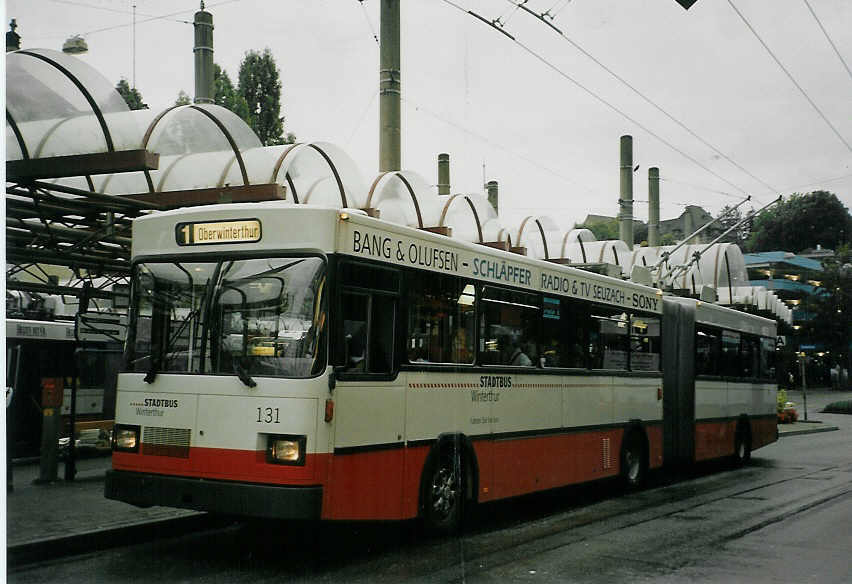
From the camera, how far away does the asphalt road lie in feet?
27.3

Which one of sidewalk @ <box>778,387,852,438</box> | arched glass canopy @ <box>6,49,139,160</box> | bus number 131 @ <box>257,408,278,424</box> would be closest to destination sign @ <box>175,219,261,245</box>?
bus number 131 @ <box>257,408,278,424</box>

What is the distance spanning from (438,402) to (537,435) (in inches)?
99.7

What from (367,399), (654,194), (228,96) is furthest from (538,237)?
(654,194)

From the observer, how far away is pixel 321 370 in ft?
27.4

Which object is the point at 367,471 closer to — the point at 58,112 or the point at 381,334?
the point at 381,334

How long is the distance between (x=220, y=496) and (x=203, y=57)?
16.5 metres

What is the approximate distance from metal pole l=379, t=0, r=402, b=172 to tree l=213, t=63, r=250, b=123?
62.0ft

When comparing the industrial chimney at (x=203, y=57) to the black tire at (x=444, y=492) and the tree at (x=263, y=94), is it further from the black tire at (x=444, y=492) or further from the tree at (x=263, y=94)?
the tree at (x=263, y=94)

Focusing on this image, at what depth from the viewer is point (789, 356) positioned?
63.9 m

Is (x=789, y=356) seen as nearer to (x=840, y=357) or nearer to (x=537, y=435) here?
(x=840, y=357)

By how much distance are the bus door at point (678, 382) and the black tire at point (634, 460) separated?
1.16m

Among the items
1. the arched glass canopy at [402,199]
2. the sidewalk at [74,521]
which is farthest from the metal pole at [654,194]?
A: the sidewalk at [74,521]

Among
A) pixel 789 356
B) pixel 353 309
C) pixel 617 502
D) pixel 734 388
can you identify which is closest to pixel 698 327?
pixel 734 388

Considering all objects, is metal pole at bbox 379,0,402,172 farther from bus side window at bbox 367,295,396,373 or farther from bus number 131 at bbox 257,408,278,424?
bus number 131 at bbox 257,408,278,424
